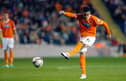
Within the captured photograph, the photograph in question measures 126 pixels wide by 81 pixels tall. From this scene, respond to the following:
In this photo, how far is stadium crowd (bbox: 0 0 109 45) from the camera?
32.8 metres

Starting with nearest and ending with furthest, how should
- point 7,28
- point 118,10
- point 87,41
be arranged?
point 87,41, point 7,28, point 118,10

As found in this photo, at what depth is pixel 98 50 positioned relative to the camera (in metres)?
33.1

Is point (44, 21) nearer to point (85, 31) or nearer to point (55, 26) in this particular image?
point (55, 26)

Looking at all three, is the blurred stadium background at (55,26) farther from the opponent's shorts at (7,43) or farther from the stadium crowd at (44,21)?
the opponent's shorts at (7,43)

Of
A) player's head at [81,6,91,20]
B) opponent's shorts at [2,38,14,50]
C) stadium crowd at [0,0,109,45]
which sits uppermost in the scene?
stadium crowd at [0,0,109,45]

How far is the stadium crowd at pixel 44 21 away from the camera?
3275cm

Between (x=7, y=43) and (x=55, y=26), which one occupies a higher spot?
(x=55, y=26)

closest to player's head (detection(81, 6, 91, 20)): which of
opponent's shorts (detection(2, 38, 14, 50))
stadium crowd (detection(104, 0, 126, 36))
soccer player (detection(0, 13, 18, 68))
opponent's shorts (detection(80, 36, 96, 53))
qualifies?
opponent's shorts (detection(80, 36, 96, 53))

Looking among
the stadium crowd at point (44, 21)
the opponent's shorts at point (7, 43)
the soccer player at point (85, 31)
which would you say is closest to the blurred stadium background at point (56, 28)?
the stadium crowd at point (44, 21)

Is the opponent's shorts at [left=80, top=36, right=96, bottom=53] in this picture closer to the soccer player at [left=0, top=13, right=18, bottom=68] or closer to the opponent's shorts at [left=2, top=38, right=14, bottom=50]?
the soccer player at [left=0, top=13, right=18, bottom=68]

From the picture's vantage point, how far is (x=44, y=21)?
34188mm

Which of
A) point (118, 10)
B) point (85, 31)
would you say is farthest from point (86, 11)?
point (118, 10)

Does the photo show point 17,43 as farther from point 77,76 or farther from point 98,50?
point 77,76

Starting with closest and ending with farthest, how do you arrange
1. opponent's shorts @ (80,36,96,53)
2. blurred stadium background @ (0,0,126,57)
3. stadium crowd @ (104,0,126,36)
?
1. opponent's shorts @ (80,36,96,53)
2. blurred stadium background @ (0,0,126,57)
3. stadium crowd @ (104,0,126,36)
